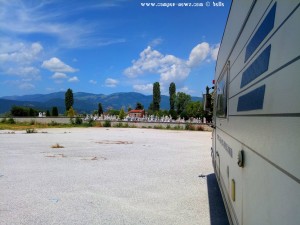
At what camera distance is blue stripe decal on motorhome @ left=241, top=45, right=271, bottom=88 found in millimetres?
2076

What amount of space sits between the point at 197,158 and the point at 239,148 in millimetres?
9532

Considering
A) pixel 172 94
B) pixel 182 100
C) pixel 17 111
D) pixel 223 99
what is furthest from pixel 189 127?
pixel 172 94

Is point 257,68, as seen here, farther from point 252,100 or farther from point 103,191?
point 103,191

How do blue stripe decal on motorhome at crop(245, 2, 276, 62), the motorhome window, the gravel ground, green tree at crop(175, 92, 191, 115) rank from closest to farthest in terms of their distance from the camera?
1. blue stripe decal on motorhome at crop(245, 2, 276, 62)
2. the motorhome window
3. the gravel ground
4. green tree at crop(175, 92, 191, 115)

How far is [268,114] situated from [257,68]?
51cm

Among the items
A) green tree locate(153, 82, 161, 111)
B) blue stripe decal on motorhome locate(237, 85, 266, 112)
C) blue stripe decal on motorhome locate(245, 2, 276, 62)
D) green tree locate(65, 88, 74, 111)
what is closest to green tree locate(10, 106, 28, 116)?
green tree locate(65, 88, 74, 111)

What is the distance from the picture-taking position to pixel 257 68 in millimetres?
2377

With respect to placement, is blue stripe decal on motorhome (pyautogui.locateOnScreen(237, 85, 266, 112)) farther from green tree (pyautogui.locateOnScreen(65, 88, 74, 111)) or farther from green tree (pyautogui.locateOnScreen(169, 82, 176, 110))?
green tree (pyautogui.locateOnScreen(65, 88, 74, 111))

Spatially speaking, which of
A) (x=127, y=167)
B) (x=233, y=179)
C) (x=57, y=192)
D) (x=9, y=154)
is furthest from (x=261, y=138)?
(x=9, y=154)

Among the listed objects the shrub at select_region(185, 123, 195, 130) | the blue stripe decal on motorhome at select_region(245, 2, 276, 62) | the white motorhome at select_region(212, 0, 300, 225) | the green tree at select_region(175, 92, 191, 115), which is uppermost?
the green tree at select_region(175, 92, 191, 115)

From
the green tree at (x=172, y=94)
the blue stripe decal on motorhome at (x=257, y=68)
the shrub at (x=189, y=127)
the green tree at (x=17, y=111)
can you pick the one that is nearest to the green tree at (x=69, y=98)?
the green tree at (x=172, y=94)

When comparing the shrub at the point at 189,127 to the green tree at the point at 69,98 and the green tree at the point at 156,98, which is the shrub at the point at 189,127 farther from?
the green tree at the point at 69,98

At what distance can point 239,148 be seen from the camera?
10.4 feet

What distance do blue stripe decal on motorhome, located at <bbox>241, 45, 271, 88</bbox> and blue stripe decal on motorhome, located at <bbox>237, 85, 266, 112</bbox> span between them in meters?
0.11
